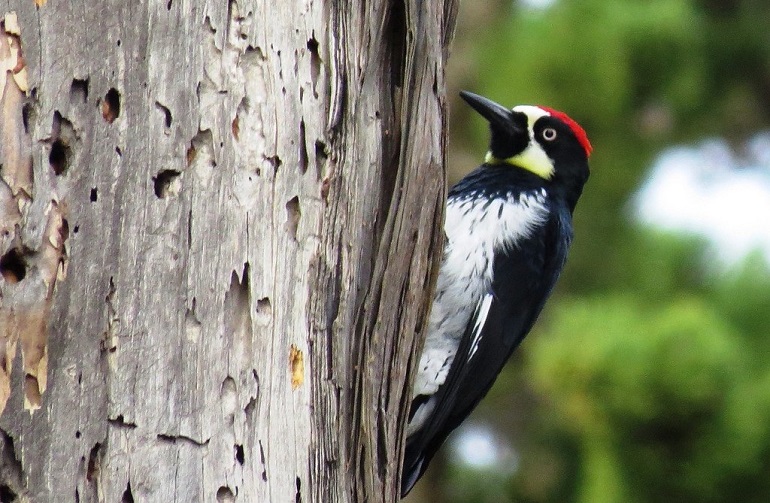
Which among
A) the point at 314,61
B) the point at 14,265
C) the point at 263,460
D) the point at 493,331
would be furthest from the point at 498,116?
the point at 14,265

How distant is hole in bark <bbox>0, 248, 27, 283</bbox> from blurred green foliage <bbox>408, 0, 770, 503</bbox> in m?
3.21

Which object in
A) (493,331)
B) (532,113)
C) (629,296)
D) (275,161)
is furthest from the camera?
(629,296)

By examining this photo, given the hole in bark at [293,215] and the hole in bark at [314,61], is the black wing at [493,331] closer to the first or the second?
the hole in bark at [293,215]

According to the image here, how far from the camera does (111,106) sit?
6.84 ft

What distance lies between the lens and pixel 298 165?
7.32ft

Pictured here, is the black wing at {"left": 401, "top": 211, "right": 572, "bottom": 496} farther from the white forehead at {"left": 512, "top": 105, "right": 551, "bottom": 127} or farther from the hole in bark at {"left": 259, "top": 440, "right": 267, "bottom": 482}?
the hole in bark at {"left": 259, "top": 440, "right": 267, "bottom": 482}

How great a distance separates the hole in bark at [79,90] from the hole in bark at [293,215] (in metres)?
0.44

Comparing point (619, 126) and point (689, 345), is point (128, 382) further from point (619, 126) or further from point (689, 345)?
point (619, 126)

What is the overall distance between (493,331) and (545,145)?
88 centimetres

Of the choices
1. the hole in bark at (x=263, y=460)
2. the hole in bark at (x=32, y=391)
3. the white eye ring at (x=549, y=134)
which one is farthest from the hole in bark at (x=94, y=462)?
the white eye ring at (x=549, y=134)

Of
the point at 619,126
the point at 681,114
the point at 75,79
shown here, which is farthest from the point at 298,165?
the point at 681,114

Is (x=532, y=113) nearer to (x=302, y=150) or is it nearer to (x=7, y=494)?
(x=302, y=150)

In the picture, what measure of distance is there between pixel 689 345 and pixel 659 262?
127 cm

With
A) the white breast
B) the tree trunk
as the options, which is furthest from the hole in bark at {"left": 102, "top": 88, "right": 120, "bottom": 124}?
the white breast
